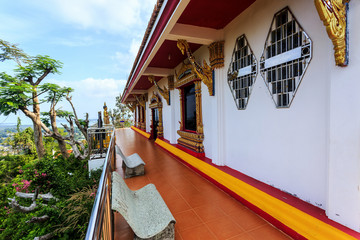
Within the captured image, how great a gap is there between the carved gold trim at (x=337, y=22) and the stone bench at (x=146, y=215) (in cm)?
232

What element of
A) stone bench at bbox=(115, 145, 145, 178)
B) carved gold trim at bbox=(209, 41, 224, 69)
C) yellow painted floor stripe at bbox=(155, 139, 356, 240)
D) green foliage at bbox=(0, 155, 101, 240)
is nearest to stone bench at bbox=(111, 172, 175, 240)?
green foliage at bbox=(0, 155, 101, 240)

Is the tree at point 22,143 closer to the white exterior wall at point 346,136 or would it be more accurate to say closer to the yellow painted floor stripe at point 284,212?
the yellow painted floor stripe at point 284,212

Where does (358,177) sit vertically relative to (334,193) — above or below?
above

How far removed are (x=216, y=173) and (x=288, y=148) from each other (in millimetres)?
1469

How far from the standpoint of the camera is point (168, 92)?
21.4 feet

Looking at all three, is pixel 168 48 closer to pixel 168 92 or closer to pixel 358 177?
pixel 168 92

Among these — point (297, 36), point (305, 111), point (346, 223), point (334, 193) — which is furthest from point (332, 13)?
point (346, 223)

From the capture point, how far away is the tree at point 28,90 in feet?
26.7

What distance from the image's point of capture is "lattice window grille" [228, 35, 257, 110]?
2.63 m

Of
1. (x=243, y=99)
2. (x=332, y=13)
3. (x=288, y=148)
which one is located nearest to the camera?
(x=332, y=13)

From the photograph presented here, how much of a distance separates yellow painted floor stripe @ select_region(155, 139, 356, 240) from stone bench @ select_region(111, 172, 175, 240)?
1.27 metres

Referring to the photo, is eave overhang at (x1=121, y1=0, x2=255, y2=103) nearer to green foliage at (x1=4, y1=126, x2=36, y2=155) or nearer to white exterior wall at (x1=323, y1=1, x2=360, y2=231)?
white exterior wall at (x1=323, y1=1, x2=360, y2=231)

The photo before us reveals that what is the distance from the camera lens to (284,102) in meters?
2.11

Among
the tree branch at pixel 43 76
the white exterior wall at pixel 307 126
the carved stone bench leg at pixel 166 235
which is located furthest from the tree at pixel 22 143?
the white exterior wall at pixel 307 126
